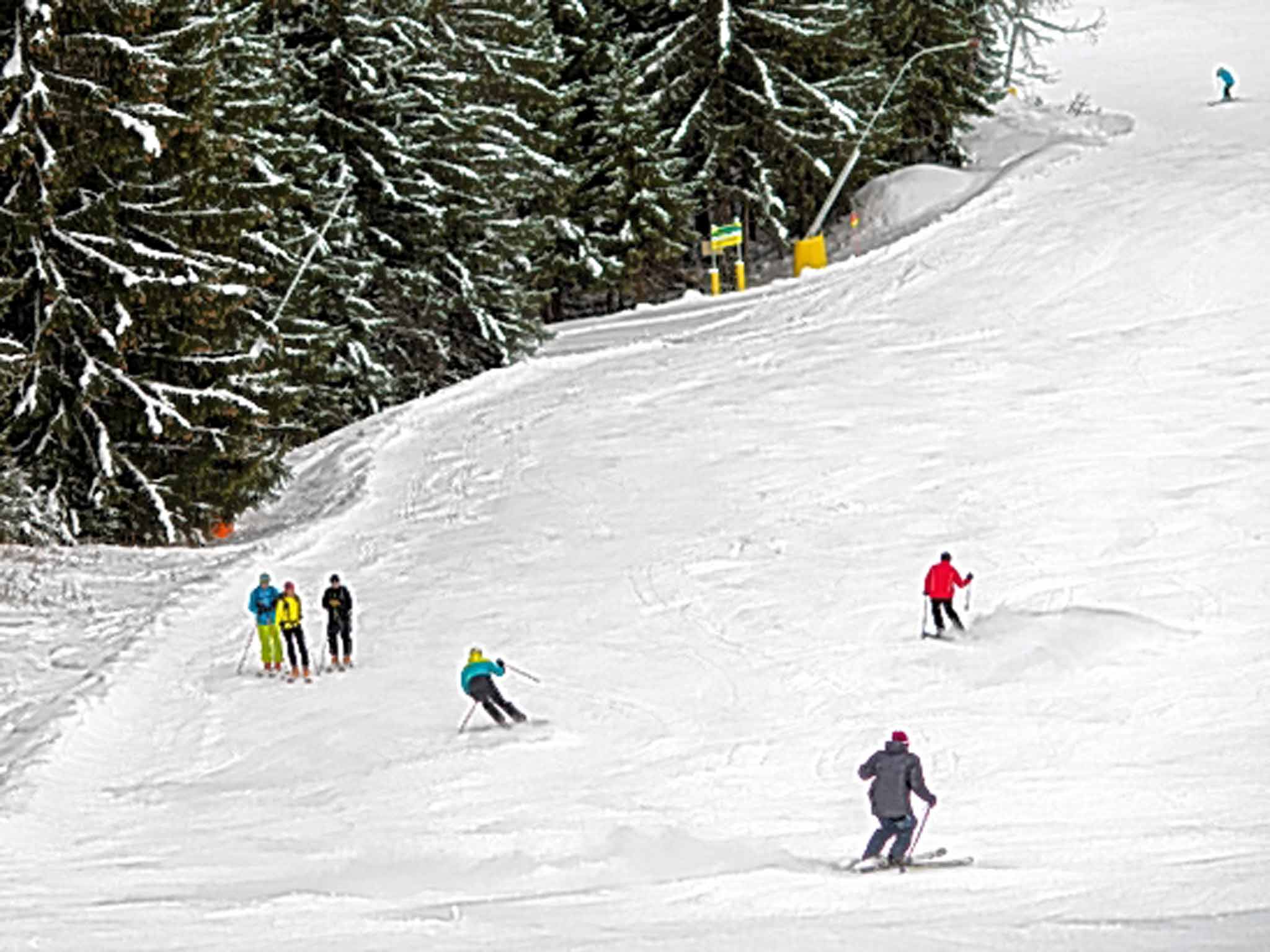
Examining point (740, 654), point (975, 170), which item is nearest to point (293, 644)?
point (740, 654)

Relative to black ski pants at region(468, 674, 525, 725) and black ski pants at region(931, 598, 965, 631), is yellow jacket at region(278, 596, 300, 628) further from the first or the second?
black ski pants at region(931, 598, 965, 631)

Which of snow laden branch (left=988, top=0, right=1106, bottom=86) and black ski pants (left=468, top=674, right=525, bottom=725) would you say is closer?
black ski pants (left=468, top=674, right=525, bottom=725)

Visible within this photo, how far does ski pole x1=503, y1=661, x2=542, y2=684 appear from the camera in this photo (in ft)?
57.9

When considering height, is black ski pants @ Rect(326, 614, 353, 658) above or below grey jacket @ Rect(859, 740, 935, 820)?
above

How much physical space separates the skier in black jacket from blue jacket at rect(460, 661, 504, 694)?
3.06 metres

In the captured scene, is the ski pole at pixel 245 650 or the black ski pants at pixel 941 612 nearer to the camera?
the black ski pants at pixel 941 612

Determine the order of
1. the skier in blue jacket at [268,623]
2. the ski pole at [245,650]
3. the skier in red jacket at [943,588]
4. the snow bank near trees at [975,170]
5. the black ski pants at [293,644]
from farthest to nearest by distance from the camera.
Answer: the snow bank near trees at [975,170]
the ski pole at [245,650]
the skier in blue jacket at [268,623]
the black ski pants at [293,644]
the skier in red jacket at [943,588]

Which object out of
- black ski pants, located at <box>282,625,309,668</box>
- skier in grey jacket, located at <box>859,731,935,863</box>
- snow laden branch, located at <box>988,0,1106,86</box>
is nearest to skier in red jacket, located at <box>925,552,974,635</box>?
skier in grey jacket, located at <box>859,731,935,863</box>

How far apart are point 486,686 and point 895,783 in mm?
4895

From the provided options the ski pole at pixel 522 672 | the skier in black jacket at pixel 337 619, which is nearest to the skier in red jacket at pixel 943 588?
the ski pole at pixel 522 672

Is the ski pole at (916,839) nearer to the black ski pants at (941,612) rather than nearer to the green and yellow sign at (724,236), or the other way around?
the black ski pants at (941,612)

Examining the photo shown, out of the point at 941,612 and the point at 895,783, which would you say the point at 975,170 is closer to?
the point at 941,612

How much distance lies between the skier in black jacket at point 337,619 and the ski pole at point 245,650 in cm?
101

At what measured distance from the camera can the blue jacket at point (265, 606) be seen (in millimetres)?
18656
